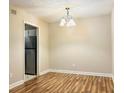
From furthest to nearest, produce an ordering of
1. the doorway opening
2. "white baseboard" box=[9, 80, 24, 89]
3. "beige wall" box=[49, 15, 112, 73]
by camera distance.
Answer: the doorway opening → "beige wall" box=[49, 15, 112, 73] → "white baseboard" box=[9, 80, 24, 89]

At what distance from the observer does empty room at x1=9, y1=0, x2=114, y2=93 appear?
12.9 feet

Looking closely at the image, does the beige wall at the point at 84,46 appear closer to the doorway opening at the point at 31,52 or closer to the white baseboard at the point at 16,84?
the doorway opening at the point at 31,52

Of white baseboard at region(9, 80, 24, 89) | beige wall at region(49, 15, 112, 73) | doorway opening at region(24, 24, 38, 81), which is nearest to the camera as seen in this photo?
white baseboard at region(9, 80, 24, 89)

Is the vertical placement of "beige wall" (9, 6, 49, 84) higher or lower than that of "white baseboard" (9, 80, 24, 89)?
higher

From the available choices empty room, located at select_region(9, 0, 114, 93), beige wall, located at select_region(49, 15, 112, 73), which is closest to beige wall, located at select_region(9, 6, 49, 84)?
empty room, located at select_region(9, 0, 114, 93)

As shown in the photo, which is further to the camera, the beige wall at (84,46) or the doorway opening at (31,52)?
the doorway opening at (31,52)

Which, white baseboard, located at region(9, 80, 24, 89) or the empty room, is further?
the empty room

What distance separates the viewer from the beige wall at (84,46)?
505 cm

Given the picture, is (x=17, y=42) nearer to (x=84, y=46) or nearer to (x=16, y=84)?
(x=16, y=84)

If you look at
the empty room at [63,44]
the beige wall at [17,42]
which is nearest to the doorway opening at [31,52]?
the empty room at [63,44]

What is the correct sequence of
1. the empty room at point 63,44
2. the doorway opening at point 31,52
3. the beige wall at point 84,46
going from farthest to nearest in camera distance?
the doorway opening at point 31,52
the beige wall at point 84,46
the empty room at point 63,44

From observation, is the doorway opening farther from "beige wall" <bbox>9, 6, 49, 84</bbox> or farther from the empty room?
"beige wall" <bbox>9, 6, 49, 84</bbox>

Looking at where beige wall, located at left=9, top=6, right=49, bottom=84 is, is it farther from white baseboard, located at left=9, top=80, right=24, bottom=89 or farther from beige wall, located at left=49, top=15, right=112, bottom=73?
beige wall, located at left=49, top=15, right=112, bottom=73

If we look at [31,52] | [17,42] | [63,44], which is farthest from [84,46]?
[17,42]
